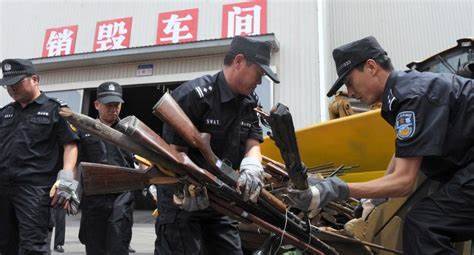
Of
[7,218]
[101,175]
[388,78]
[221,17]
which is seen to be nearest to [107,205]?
[7,218]

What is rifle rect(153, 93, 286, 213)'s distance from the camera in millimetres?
1911

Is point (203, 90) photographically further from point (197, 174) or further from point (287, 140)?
point (287, 140)

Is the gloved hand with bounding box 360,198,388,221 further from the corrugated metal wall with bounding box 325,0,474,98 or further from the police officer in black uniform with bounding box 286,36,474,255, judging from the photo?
the corrugated metal wall with bounding box 325,0,474,98

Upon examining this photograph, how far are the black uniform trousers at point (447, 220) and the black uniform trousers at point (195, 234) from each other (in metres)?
1.03

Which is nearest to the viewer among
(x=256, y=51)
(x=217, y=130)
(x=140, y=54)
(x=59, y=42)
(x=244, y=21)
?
(x=256, y=51)

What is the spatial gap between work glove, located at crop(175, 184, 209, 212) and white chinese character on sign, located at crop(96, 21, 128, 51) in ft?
28.7

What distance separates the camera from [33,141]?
3.06m

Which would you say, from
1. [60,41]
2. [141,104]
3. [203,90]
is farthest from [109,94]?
[141,104]

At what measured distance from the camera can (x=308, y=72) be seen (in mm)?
8688

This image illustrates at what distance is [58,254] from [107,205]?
7.63ft

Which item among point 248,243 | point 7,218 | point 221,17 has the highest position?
point 221,17

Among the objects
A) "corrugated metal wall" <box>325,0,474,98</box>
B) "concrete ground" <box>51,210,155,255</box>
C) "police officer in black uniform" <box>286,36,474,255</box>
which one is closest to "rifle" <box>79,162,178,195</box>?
"police officer in black uniform" <box>286,36,474,255</box>

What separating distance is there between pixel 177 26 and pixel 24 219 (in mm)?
7566

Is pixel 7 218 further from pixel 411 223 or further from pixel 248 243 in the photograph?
pixel 411 223
